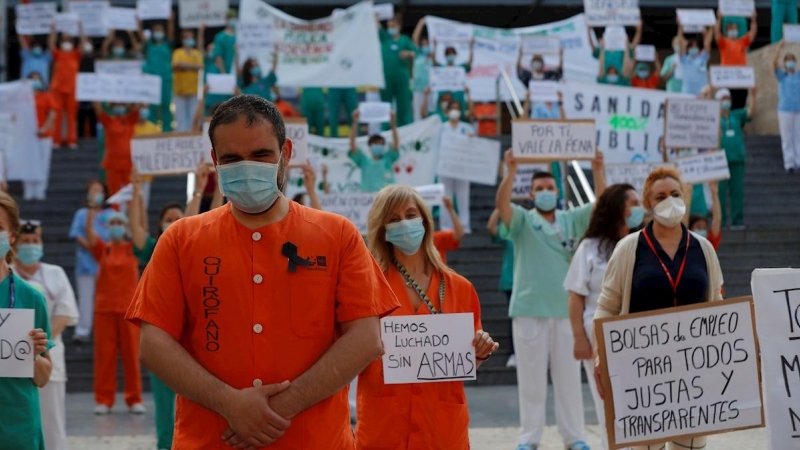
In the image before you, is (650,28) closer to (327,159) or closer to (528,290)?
(327,159)

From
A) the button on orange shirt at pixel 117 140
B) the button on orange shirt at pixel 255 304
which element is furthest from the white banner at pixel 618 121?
the button on orange shirt at pixel 255 304

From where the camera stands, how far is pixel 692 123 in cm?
1420

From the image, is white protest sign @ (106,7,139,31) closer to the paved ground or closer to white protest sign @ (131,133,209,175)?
the paved ground

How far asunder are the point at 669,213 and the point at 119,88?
1154cm

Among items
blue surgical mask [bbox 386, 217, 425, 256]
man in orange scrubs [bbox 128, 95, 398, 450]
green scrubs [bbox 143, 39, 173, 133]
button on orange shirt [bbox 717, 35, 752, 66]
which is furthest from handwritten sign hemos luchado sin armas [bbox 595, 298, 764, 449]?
button on orange shirt [bbox 717, 35, 752, 66]

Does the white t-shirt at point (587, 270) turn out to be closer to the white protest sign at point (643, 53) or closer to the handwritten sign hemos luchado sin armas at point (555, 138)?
the handwritten sign hemos luchado sin armas at point (555, 138)

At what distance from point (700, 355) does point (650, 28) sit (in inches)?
1010

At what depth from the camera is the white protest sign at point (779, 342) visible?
5297 millimetres

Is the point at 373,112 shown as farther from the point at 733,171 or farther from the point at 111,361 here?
the point at 111,361

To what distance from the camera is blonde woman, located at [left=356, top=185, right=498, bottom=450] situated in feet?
17.8

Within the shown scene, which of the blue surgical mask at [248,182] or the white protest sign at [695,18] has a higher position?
the white protest sign at [695,18]

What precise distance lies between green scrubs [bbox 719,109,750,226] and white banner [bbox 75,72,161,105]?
8.00 meters

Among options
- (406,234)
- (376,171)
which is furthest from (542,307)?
(376,171)

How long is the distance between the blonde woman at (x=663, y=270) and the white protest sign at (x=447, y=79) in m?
12.2
